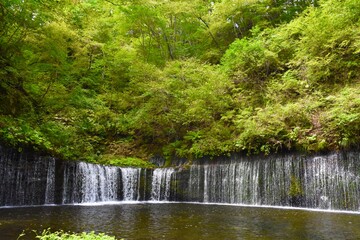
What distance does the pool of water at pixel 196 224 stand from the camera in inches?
294

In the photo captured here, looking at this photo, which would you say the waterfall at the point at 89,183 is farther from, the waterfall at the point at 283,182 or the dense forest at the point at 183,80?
the waterfall at the point at 283,182

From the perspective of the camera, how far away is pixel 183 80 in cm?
1841

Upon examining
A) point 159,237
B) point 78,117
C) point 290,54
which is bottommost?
point 159,237

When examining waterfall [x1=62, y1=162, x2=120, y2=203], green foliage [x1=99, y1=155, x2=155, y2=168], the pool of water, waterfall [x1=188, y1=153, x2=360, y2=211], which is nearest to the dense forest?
green foliage [x1=99, y1=155, x2=155, y2=168]

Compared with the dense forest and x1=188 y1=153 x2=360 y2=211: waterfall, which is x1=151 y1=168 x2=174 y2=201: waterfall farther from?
the dense forest

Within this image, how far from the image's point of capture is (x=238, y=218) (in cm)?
992

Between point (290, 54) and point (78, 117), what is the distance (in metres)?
12.1

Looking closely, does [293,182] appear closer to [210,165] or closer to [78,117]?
[210,165]

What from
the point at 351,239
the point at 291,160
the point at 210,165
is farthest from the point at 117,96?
the point at 351,239

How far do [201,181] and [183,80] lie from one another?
5778mm

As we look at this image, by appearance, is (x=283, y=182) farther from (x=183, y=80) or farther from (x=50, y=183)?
(x=50, y=183)

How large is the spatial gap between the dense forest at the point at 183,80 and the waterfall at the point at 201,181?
0.60 metres

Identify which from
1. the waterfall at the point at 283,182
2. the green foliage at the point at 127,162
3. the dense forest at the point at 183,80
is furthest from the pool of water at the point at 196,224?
the green foliage at the point at 127,162

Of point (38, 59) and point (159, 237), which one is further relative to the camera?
point (38, 59)
